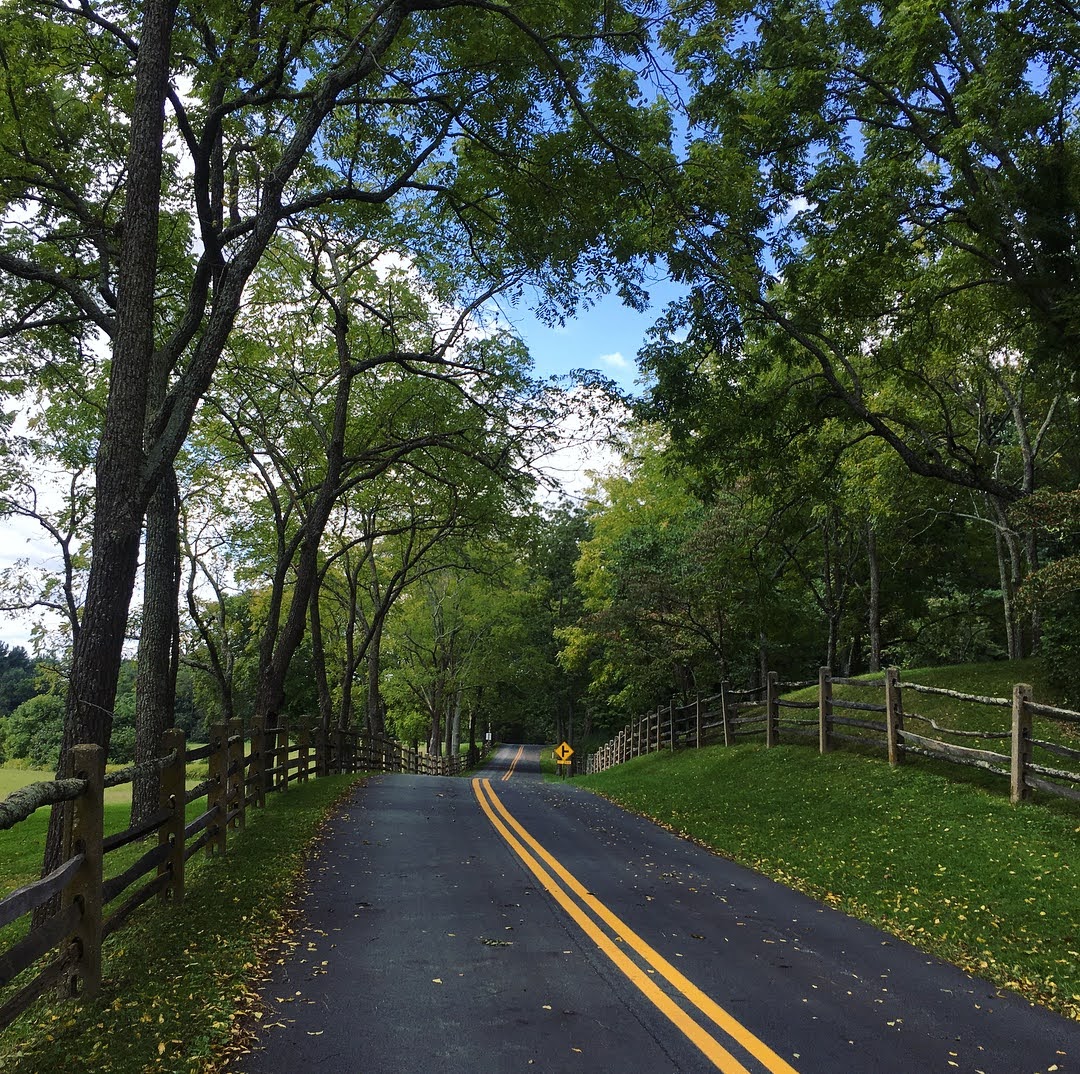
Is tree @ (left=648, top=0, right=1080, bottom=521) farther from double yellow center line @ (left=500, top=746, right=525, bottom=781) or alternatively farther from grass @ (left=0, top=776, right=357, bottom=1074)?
double yellow center line @ (left=500, top=746, right=525, bottom=781)

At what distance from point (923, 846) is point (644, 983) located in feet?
17.6

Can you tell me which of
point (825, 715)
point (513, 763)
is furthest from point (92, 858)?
point (513, 763)

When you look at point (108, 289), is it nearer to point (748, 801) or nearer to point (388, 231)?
point (388, 231)

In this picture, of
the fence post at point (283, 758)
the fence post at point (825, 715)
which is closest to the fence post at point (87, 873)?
the fence post at point (283, 758)

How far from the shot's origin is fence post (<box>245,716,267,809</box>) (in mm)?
11758

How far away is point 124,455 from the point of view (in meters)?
6.48

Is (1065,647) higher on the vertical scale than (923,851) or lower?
higher

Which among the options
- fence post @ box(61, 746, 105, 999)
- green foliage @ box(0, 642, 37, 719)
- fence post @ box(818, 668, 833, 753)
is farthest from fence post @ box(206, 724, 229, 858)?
green foliage @ box(0, 642, 37, 719)

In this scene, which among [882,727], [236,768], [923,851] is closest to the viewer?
[923,851]

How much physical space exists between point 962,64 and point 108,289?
13.2 m

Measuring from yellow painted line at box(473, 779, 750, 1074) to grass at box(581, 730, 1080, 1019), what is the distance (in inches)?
100

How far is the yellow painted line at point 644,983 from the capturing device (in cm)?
393

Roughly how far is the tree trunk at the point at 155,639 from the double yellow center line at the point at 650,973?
13.1 ft

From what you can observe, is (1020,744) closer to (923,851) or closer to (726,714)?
(923,851)
